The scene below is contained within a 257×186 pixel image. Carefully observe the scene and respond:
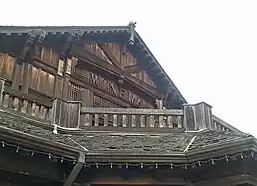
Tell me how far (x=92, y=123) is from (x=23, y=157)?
10.3ft

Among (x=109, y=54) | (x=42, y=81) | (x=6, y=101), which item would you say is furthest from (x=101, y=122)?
(x=109, y=54)

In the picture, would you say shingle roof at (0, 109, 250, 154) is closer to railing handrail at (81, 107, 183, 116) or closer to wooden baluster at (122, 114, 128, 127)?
wooden baluster at (122, 114, 128, 127)

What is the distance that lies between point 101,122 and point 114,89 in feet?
16.0

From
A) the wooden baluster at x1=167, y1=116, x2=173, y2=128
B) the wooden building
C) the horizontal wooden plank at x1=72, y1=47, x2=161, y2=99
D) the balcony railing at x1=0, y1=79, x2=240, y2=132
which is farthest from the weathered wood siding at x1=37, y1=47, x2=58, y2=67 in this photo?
the wooden baluster at x1=167, y1=116, x2=173, y2=128

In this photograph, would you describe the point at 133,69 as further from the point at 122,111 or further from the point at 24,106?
the point at 24,106

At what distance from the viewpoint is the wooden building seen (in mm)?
7172

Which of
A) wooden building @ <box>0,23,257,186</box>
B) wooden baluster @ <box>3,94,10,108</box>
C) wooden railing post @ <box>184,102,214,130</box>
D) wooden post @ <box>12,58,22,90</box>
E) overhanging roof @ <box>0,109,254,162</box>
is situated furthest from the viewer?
wooden post @ <box>12,58,22,90</box>

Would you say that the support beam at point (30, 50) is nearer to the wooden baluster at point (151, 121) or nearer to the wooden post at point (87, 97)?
the wooden post at point (87, 97)

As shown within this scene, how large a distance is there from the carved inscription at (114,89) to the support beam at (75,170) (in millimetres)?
7258

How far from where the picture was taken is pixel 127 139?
9.17m

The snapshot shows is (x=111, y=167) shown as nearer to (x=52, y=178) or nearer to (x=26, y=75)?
(x=52, y=178)

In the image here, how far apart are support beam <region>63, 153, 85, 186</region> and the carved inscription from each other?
7258mm

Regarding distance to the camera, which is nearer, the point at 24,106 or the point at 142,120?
the point at 24,106

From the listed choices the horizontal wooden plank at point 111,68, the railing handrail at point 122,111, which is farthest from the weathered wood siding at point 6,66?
the railing handrail at point 122,111
